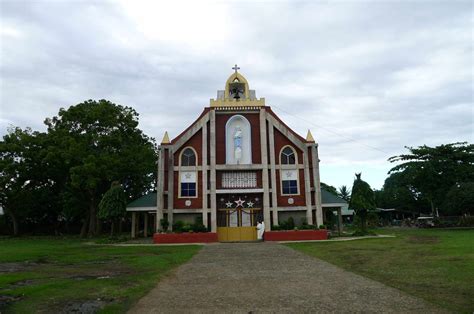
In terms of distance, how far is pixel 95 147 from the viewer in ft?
123

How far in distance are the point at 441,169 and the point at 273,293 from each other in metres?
41.7

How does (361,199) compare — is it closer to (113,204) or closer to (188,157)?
(188,157)

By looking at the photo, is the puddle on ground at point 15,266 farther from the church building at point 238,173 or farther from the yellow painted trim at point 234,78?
the yellow painted trim at point 234,78

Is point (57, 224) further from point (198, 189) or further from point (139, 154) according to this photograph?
point (198, 189)

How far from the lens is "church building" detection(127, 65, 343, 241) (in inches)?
1254

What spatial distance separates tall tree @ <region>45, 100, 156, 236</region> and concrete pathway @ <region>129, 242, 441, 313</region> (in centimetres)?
2374

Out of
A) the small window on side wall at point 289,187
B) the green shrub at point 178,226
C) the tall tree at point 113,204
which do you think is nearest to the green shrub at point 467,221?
the small window on side wall at point 289,187

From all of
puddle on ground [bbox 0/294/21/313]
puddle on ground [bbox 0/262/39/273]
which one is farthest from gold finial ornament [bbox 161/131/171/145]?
puddle on ground [bbox 0/294/21/313]

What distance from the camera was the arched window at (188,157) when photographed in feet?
109

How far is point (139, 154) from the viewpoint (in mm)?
Answer: 37781

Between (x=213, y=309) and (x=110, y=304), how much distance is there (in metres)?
2.18

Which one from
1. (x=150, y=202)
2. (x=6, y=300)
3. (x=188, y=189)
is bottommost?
(x=6, y=300)

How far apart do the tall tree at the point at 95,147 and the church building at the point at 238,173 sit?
18.1ft

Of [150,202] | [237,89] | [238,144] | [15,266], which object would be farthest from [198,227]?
[15,266]
